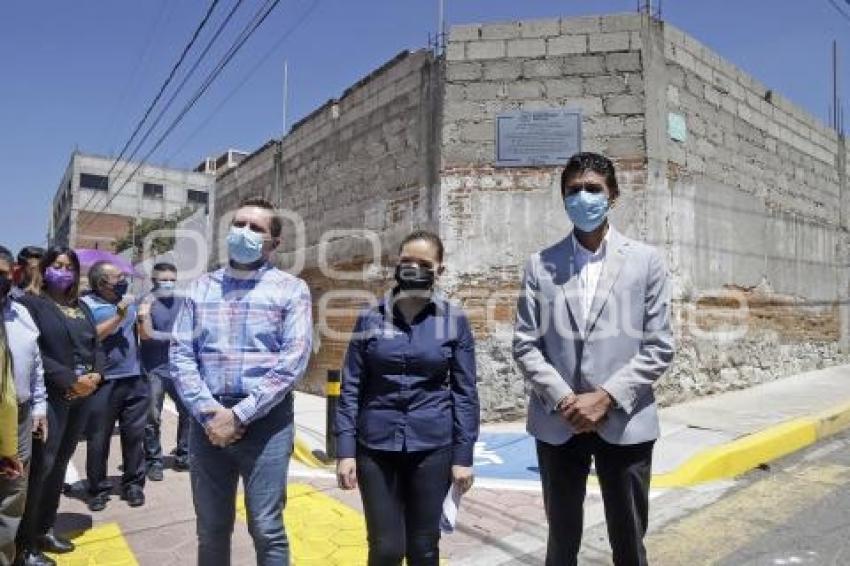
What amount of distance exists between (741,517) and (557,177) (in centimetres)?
443

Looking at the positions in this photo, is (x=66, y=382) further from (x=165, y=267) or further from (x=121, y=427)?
(x=165, y=267)

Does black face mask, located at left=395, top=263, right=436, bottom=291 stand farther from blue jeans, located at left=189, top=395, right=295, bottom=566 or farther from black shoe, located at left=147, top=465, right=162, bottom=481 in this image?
black shoe, located at left=147, top=465, right=162, bottom=481

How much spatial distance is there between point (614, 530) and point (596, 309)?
0.90 meters

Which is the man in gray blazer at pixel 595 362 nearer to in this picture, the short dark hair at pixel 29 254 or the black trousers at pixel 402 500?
the black trousers at pixel 402 500

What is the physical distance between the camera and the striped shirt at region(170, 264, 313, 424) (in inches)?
111

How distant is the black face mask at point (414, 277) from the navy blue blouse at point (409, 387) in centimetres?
12

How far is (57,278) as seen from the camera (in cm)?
407

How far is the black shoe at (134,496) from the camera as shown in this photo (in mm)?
4926

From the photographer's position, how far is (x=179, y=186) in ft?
163

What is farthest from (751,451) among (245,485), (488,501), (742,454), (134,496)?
(134,496)

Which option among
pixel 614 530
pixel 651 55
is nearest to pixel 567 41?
pixel 651 55

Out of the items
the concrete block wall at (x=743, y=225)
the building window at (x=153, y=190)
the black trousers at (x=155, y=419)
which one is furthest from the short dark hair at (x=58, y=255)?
the building window at (x=153, y=190)

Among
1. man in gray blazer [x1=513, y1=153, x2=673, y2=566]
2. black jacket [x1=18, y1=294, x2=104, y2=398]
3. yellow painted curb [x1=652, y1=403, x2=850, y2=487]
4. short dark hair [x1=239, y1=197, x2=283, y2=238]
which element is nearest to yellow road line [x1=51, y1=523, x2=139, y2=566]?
black jacket [x1=18, y1=294, x2=104, y2=398]

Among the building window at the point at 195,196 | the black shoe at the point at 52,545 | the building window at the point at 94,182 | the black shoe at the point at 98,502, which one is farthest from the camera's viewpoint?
the building window at the point at 195,196
